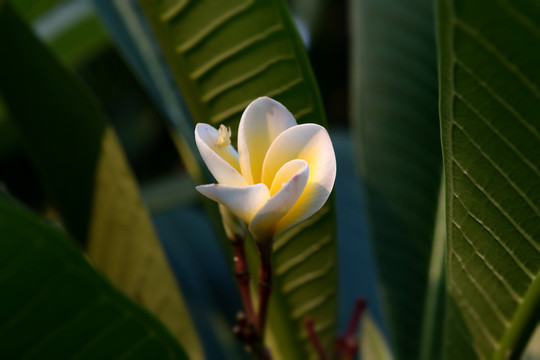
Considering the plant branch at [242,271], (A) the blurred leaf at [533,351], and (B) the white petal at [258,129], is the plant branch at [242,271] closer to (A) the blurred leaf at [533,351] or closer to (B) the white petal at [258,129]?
(B) the white petal at [258,129]

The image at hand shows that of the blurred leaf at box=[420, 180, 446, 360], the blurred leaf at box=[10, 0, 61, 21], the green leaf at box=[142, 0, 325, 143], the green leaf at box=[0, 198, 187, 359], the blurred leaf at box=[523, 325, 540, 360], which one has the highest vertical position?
the blurred leaf at box=[10, 0, 61, 21]

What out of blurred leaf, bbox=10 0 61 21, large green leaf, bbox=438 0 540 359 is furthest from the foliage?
blurred leaf, bbox=10 0 61 21

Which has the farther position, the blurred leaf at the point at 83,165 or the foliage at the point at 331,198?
the blurred leaf at the point at 83,165

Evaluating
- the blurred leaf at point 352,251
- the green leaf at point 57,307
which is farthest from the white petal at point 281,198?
the blurred leaf at point 352,251

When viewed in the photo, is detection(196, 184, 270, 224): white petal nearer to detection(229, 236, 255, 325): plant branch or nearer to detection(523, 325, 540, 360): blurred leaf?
detection(229, 236, 255, 325): plant branch

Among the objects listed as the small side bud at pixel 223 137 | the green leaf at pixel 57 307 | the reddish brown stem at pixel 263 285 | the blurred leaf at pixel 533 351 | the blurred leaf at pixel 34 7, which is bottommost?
the blurred leaf at pixel 533 351

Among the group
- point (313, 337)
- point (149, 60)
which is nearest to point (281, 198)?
point (313, 337)
